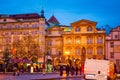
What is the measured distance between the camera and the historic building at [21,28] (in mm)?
85938

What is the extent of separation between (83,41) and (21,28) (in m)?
17.1

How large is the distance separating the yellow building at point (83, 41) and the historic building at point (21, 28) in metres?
6.19

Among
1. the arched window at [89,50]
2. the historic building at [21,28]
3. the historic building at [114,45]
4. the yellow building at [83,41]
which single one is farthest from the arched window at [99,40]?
the historic building at [21,28]

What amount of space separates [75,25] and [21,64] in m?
25.7

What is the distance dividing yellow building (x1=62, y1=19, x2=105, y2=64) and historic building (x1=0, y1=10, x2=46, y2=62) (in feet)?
20.3

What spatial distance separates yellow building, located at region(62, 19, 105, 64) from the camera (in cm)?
8206

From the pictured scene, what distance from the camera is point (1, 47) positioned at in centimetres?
9131

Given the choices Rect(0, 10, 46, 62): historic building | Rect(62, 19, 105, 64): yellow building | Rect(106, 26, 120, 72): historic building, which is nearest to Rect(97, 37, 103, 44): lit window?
Rect(62, 19, 105, 64): yellow building

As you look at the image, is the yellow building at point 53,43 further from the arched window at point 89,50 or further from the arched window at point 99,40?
the arched window at point 99,40

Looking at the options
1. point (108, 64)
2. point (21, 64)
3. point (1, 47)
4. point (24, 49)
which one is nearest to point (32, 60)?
point (24, 49)

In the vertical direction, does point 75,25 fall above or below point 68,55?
above

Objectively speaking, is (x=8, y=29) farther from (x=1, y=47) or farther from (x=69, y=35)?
(x=69, y=35)

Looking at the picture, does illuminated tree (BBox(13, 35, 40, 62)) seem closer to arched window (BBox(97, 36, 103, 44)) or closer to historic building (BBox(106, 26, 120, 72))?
arched window (BBox(97, 36, 103, 44))

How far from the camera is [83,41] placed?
8462 cm
